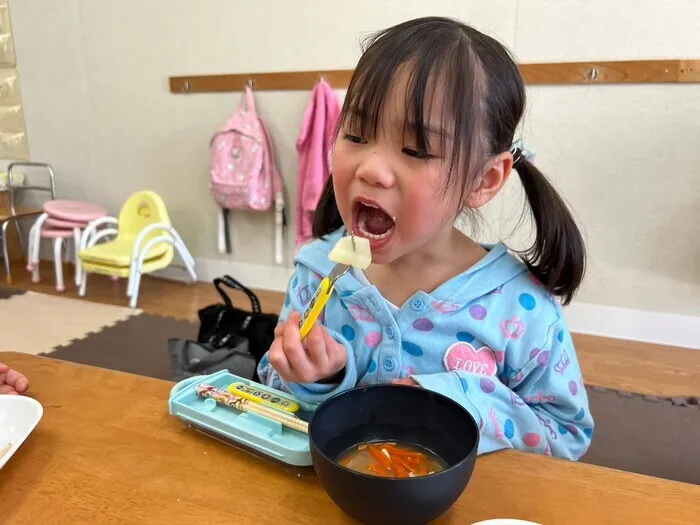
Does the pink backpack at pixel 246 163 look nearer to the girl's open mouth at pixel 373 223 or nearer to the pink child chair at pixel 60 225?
the pink child chair at pixel 60 225

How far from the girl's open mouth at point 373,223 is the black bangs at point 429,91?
0.09 m

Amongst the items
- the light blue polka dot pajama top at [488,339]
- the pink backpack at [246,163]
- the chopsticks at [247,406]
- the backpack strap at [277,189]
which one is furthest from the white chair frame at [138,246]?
the chopsticks at [247,406]

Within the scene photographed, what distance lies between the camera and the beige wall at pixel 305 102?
2.30m

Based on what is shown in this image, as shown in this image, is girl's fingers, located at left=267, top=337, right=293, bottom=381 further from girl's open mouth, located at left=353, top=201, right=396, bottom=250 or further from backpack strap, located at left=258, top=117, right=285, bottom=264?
backpack strap, located at left=258, top=117, right=285, bottom=264

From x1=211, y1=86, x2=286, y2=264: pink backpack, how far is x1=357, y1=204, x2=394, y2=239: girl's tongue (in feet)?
7.07

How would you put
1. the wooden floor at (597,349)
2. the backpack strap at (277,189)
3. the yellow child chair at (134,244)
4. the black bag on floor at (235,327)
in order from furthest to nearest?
the backpack strap at (277,189), the yellow child chair at (134,244), the wooden floor at (597,349), the black bag on floor at (235,327)

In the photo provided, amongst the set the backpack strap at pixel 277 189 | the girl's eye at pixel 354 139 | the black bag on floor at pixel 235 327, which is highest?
the girl's eye at pixel 354 139

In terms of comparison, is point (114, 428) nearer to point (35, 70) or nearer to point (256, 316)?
point (256, 316)

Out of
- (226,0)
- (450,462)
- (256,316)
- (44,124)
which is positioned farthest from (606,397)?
(44,124)

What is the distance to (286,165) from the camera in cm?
297

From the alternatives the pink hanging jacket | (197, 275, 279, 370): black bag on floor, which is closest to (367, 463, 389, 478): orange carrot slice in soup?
(197, 275, 279, 370): black bag on floor

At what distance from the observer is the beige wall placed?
230 cm

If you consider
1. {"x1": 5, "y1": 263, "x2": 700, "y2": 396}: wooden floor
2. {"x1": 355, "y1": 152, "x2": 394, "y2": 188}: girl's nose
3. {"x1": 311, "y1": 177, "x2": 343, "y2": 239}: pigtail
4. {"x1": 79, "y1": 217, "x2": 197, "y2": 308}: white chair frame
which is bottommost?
{"x1": 5, "y1": 263, "x2": 700, "y2": 396}: wooden floor

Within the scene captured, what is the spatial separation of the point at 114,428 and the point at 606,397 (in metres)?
1.79
